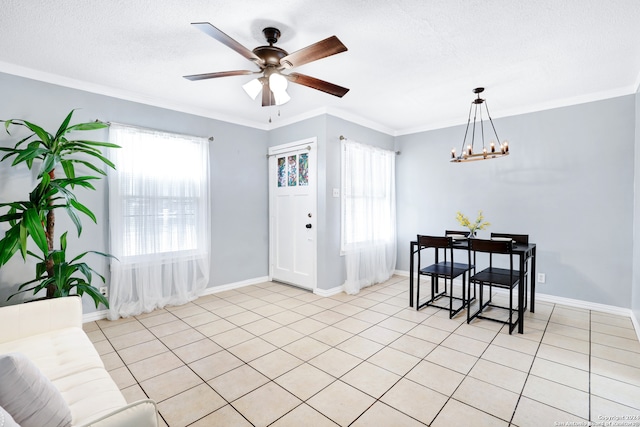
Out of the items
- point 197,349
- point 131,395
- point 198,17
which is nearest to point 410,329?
point 197,349

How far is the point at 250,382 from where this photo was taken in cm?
220

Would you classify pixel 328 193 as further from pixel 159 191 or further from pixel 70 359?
pixel 70 359

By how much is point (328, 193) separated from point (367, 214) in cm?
86

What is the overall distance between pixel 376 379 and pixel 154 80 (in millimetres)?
3500

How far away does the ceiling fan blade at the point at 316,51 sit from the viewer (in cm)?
183

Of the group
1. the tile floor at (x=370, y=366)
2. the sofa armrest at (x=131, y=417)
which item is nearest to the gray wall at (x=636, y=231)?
the tile floor at (x=370, y=366)

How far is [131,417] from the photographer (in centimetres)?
112

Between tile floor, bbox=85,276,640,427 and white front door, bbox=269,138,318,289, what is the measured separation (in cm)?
93

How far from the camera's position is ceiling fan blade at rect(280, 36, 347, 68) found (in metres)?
1.83

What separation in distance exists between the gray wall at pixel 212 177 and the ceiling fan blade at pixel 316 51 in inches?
93.5

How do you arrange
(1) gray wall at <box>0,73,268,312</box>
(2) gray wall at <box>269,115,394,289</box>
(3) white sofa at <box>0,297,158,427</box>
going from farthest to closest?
(2) gray wall at <box>269,115,394,289</box>
(1) gray wall at <box>0,73,268,312</box>
(3) white sofa at <box>0,297,158,427</box>

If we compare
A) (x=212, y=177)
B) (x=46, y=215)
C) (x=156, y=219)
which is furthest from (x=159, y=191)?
(x=46, y=215)

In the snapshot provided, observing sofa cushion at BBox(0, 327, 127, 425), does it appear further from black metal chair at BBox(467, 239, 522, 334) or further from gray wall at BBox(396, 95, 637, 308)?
gray wall at BBox(396, 95, 637, 308)

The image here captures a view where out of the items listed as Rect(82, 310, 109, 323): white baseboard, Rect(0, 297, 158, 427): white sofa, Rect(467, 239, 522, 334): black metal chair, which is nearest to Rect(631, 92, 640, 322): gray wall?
Rect(467, 239, 522, 334): black metal chair
